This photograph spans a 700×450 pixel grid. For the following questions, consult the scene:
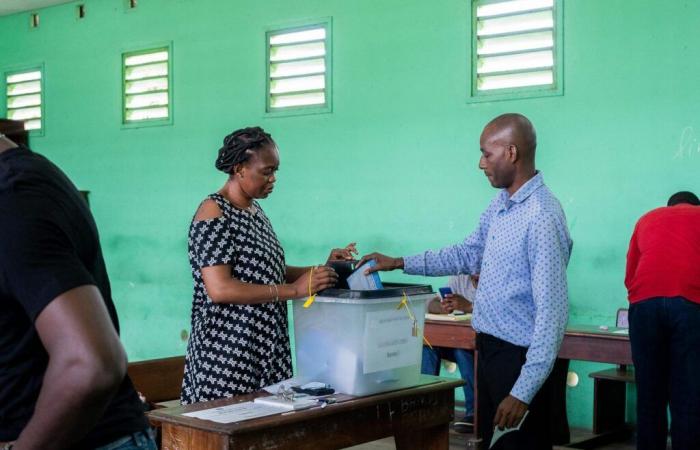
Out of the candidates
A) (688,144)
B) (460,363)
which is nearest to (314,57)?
(460,363)

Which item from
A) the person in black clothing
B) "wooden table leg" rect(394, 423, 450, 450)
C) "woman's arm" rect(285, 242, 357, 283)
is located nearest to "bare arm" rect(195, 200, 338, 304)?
"woman's arm" rect(285, 242, 357, 283)

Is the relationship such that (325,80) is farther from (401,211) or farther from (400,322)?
(400,322)

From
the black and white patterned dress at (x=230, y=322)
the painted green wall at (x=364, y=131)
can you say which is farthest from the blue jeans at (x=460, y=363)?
the black and white patterned dress at (x=230, y=322)

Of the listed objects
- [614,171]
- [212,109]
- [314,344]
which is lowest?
[314,344]

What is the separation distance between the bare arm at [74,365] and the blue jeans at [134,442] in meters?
0.18

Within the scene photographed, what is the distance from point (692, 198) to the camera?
16.2 ft

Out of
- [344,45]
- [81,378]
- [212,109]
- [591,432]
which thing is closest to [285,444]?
[81,378]

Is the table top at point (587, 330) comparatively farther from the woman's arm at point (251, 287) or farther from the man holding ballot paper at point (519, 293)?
the woman's arm at point (251, 287)

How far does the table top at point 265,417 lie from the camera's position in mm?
2506

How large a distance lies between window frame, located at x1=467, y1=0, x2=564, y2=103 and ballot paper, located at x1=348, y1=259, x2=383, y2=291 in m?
3.50

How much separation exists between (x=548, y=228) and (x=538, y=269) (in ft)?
0.46

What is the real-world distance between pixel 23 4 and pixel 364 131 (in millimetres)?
4385

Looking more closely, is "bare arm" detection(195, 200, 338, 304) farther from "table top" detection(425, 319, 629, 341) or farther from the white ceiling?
the white ceiling

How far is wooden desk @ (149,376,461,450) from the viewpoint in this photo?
253cm
